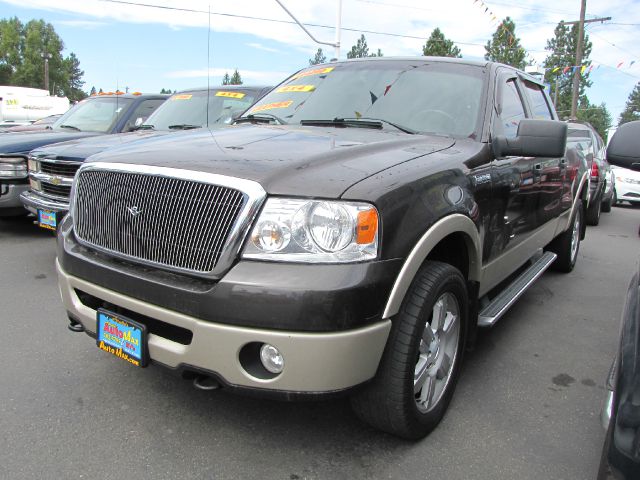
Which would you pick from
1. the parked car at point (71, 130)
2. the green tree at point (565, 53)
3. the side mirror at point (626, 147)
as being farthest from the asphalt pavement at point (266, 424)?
the green tree at point (565, 53)

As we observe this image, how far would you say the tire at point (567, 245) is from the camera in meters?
5.53

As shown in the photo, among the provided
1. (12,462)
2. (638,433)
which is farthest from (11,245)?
(638,433)

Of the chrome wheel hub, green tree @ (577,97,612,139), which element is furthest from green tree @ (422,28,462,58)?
the chrome wheel hub

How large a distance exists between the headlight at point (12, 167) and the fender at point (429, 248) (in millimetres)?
5526

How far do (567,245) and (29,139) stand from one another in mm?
6301

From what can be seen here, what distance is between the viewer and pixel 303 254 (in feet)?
6.44

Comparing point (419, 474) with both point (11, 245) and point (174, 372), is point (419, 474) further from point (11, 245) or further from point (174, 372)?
point (11, 245)

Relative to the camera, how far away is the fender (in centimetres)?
207

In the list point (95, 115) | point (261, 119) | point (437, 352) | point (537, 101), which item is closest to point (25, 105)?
point (95, 115)

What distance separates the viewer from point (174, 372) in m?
2.20

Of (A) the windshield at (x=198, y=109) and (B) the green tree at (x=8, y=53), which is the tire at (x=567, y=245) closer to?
Result: (A) the windshield at (x=198, y=109)

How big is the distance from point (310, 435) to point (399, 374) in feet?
2.15

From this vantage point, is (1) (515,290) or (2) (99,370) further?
(1) (515,290)

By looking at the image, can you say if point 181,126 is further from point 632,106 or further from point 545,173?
point 632,106
